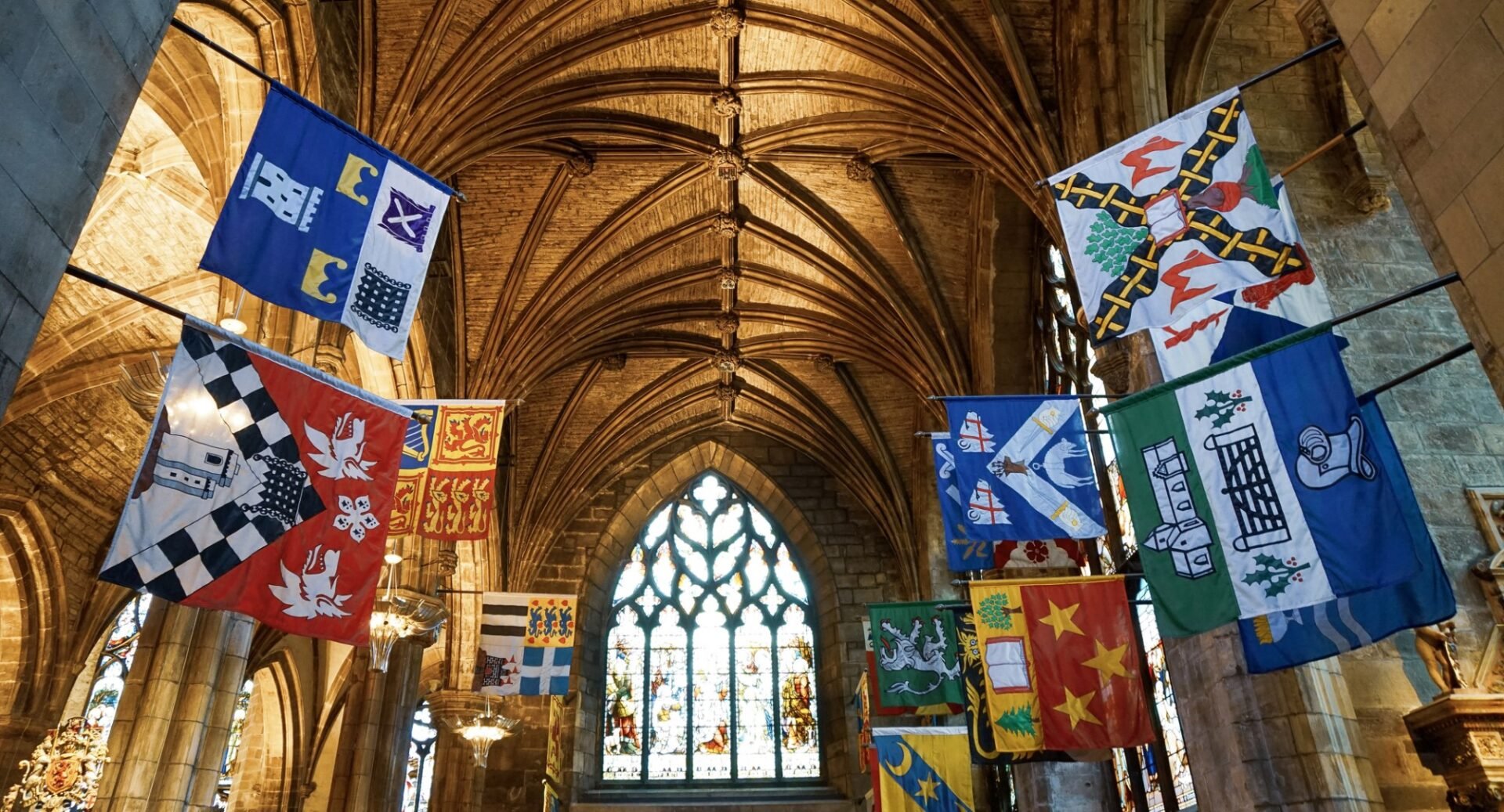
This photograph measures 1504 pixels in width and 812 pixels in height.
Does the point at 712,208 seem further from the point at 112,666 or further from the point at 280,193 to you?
the point at 112,666

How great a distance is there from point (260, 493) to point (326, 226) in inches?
56.2

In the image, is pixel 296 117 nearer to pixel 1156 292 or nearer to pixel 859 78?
pixel 1156 292

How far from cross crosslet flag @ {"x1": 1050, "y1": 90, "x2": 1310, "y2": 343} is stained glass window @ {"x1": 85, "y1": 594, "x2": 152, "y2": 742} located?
735 inches

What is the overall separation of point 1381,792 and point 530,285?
13.2 metres

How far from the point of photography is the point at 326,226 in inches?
222

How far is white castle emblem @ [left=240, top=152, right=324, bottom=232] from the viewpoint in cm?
532

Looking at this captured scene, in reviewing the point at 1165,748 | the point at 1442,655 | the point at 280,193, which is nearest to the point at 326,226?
the point at 280,193

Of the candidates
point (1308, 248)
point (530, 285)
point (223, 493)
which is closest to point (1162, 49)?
point (1308, 248)

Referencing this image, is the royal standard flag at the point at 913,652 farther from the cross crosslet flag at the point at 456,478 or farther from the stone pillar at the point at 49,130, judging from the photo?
the stone pillar at the point at 49,130

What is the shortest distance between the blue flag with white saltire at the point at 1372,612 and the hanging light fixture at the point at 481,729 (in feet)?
40.5

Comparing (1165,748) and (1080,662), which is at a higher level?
(1080,662)

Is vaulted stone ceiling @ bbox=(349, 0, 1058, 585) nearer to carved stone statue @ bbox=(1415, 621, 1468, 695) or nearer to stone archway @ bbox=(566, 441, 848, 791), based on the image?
stone archway @ bbox=(566, 441, 848, 791)

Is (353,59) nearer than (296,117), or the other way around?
(296,117)

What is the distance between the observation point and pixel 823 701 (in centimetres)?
1992
